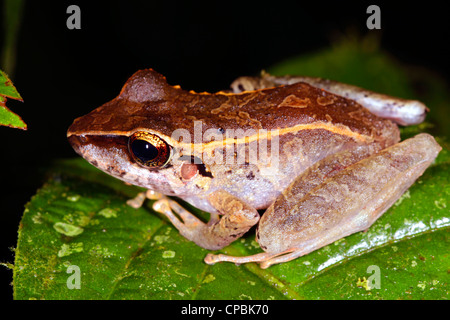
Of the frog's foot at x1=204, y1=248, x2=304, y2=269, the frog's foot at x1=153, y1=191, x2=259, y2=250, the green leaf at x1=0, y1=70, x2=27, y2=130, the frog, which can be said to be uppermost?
the green leaf at x1=0, y1=70, x2=27, y2=130

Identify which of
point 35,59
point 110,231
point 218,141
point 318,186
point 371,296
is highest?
point 35,59

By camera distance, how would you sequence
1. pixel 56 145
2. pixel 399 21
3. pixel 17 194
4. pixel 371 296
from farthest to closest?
1. pixel 399 21
2. pixel 56 145
3. pixel 17 194
4. pixel 371 296

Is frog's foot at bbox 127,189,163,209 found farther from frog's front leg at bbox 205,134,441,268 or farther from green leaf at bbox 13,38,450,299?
frog's front leg at bbox 205,134,441,268

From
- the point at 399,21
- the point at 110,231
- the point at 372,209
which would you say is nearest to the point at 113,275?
the point at 110,231

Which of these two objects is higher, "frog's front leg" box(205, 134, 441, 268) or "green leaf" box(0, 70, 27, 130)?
"green leaf" box(0, 70, 27, 130)

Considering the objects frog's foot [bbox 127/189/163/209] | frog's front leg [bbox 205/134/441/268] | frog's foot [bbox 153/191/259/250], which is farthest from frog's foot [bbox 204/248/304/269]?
frog's foot [bbox 127/189/163/209]

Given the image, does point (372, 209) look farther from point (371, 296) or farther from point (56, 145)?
point (56, 145)
